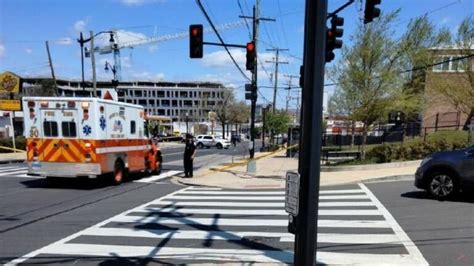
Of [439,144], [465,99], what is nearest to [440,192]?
[439,144]

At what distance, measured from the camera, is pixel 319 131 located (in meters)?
4.21

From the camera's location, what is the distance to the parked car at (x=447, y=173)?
10.9 meters

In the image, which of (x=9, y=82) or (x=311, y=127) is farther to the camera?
(x=9, y=82)

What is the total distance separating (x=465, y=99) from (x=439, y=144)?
15.0 m

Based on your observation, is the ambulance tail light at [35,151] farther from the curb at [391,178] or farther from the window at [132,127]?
the curb at [391,178]

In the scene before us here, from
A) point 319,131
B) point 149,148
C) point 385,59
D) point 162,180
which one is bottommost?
point 162,180

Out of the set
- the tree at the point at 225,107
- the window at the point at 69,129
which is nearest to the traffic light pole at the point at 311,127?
the window at the point at 69,129

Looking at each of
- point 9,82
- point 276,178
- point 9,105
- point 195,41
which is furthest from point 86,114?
point 9,82

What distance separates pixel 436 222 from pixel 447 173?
110 inches

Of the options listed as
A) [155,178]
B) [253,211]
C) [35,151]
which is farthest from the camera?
[155,178]

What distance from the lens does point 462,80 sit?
111 feet

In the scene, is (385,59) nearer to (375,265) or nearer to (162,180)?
(162,180)

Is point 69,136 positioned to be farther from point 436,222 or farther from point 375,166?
point 375,166

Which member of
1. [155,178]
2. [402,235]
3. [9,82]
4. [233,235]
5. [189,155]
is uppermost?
[9,82]
